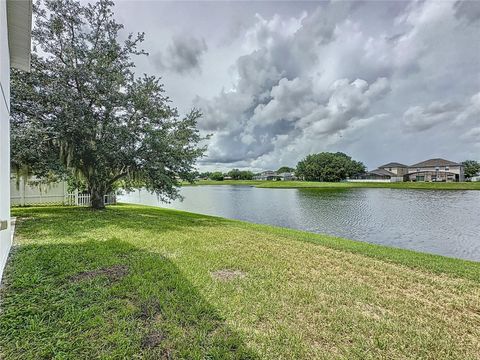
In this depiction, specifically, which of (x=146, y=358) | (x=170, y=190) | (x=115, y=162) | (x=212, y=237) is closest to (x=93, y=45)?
(x=115, y=162)

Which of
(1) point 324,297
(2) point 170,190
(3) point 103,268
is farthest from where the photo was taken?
(2) point 170,190

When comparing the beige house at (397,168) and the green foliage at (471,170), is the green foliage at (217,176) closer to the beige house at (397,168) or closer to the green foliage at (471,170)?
the beige house at (397,168)

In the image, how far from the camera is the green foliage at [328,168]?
6944 cm

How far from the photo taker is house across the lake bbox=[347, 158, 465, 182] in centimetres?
6125

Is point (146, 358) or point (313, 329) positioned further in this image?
point (313, 329)

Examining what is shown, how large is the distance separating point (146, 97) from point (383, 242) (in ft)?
38.4

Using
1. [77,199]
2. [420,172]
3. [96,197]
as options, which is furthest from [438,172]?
[77,199]

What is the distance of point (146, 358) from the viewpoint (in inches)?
85.2

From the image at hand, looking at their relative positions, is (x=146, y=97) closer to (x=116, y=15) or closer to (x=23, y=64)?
(x=116, y=15)

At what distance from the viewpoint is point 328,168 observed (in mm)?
69625

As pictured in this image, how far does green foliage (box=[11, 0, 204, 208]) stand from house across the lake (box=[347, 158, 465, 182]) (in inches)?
2798

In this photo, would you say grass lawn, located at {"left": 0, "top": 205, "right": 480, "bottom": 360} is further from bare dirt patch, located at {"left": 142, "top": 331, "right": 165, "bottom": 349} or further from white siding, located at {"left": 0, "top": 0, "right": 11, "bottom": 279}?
white siding, located at {"left": 0, "top": 0, "right": 11, "bottom": 279}

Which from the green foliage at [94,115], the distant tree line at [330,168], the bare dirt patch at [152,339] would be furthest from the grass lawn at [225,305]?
the distant tree line at [330,168]

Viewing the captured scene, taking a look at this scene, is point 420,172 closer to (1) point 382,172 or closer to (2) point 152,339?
(1) point 382,172
